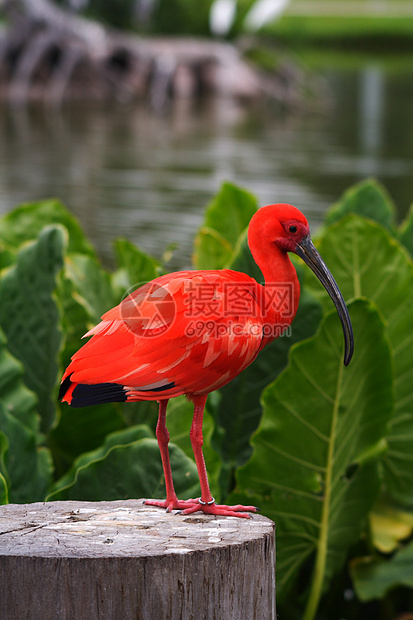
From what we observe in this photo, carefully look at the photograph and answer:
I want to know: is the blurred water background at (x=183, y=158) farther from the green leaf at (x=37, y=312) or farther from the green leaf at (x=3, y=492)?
the green leaf at (x=3, y=492)

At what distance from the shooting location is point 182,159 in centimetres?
1502

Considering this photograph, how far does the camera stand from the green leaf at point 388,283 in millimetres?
2877

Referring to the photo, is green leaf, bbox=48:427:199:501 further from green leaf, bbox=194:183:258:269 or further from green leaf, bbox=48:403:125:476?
green leaf, bbox=194:183:258:269

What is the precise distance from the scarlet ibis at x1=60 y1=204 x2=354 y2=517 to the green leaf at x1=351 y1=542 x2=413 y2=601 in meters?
1.62

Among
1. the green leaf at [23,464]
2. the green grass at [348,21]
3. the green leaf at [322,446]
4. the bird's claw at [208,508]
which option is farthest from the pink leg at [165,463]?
the green grass at [348,21]

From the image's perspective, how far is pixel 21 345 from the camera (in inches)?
123

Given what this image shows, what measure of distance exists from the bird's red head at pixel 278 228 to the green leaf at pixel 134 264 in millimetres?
1546

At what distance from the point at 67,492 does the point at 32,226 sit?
191 centimetres

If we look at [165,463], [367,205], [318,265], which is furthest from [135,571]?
[367,205]

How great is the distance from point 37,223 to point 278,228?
261 centimetres

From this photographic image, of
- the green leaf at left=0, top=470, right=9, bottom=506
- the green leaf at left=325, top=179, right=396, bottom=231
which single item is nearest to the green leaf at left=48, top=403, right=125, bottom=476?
the green leaf at left=0, top=470, right=9, bottom=506

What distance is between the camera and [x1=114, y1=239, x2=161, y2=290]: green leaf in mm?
3230

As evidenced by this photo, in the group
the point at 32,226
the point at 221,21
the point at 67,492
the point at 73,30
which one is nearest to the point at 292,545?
the point at 67,492

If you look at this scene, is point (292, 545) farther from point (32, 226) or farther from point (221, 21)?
point (221, 21)
